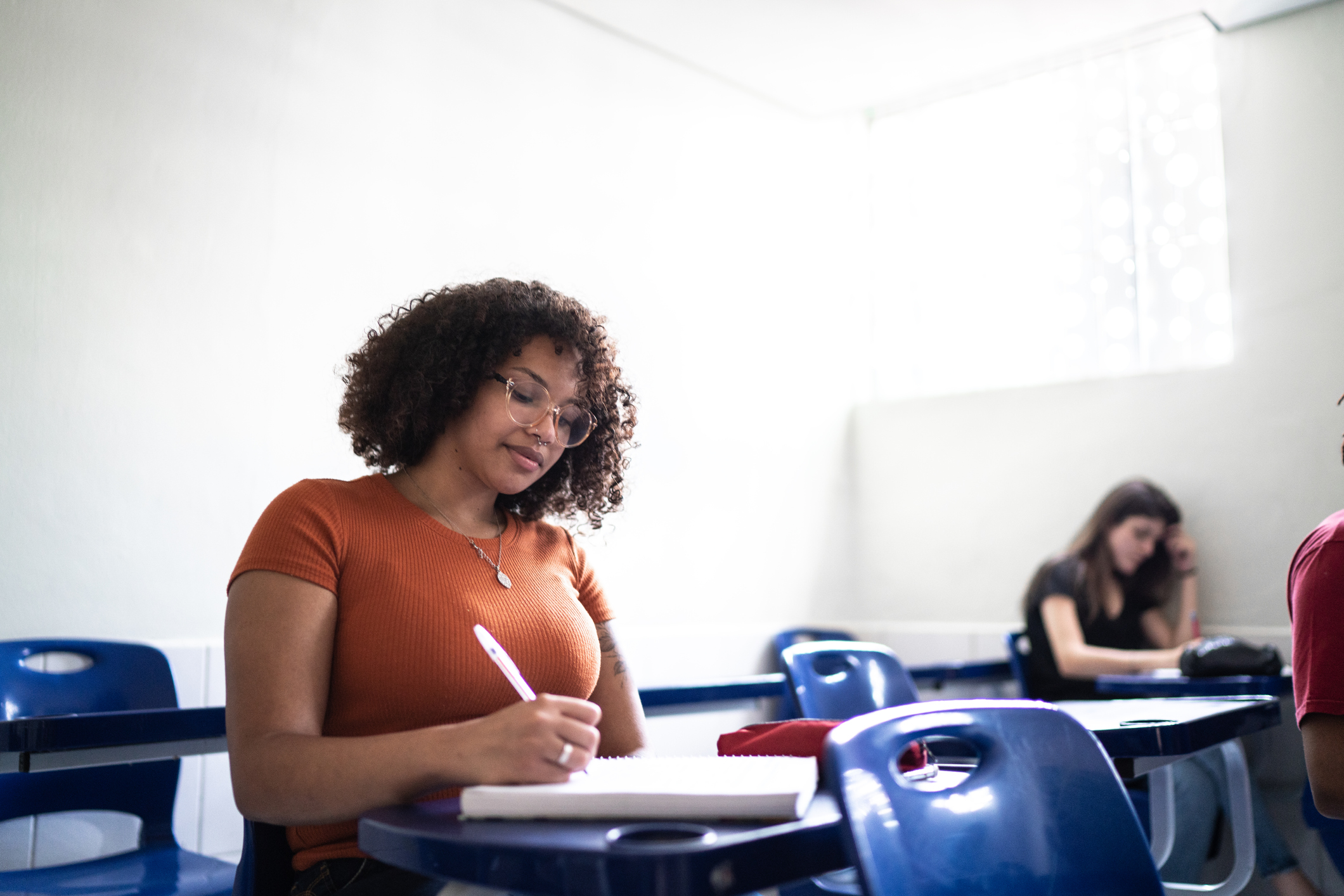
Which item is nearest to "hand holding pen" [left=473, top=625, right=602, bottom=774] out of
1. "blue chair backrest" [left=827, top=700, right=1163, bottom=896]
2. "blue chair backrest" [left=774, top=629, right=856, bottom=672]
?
"blue chair backrest" [left=827, top=700, right=1163, bottom=896]

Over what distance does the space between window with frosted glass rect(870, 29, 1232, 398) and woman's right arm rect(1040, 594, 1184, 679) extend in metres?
1.00

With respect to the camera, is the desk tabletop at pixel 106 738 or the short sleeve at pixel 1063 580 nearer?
the desk tabletop at pixel 106 738

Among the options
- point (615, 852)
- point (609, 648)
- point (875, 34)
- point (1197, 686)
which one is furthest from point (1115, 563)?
point (615, 852)

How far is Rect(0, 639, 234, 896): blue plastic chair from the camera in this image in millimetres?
1795

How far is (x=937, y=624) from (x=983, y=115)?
212cm

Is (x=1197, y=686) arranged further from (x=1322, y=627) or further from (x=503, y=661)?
(x=503, y=661)

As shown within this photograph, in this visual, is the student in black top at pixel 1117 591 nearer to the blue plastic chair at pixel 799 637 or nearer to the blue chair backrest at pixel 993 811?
the blue plastic chair at pixel 799 637

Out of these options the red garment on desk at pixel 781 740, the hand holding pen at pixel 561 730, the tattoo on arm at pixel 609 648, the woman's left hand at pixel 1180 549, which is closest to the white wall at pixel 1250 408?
the woman's left hand at pixel 1180 549

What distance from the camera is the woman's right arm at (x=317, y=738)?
3.08 feet

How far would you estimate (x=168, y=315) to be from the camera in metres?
2.68

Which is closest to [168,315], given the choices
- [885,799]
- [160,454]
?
[160,454]

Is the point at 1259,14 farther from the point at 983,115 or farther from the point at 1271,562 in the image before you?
the point at 1271,562

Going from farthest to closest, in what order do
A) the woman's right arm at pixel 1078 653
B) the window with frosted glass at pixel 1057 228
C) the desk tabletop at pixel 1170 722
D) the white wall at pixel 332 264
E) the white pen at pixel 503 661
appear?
the window with frosted glass at pixel 1057 228
the woman's right arm at pixel 1078 653
the white wall at pixel 332 264
the desk tabletop at pixel 1170 722
the white pen at pixel 503 661

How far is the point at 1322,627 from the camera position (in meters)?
1.37
